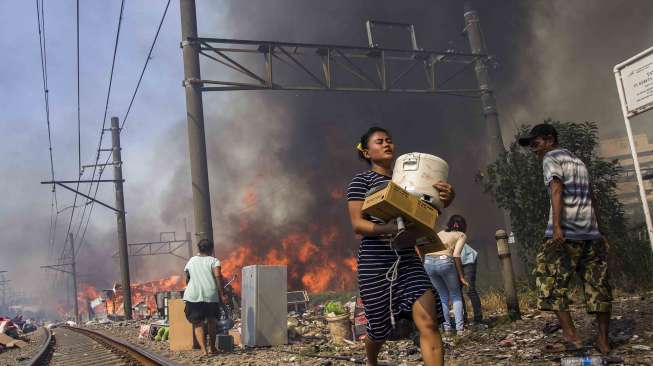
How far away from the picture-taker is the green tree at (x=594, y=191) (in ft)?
25.9

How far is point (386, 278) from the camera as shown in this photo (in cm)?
293

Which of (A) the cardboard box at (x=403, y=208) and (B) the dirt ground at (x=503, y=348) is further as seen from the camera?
(B) the dirt ground at (x=503, y=348)

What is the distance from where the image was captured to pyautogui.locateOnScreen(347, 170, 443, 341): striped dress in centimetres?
289

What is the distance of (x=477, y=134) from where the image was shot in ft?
77.7

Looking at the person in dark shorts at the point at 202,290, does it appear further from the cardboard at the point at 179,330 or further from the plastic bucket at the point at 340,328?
the plastic bucket at the point at 340,328

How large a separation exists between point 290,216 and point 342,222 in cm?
298

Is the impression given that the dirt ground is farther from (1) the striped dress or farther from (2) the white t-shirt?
(1) the striped dress

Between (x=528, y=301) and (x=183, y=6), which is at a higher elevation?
(x=183, y=6)

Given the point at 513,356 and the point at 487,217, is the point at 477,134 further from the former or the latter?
the point at 513,356

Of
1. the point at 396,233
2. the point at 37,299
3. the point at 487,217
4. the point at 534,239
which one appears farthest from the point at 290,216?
the point at 37,299

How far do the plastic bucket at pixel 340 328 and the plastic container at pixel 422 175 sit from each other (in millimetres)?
5063

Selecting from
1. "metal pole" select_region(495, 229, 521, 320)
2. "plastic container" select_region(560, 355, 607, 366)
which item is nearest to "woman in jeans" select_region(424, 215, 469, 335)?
"metal pole" select_region(495, 229, 521, 320)

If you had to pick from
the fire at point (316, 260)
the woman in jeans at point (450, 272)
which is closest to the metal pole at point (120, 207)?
the fire at point (316, 260)

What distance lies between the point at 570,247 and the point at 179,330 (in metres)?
6.56
